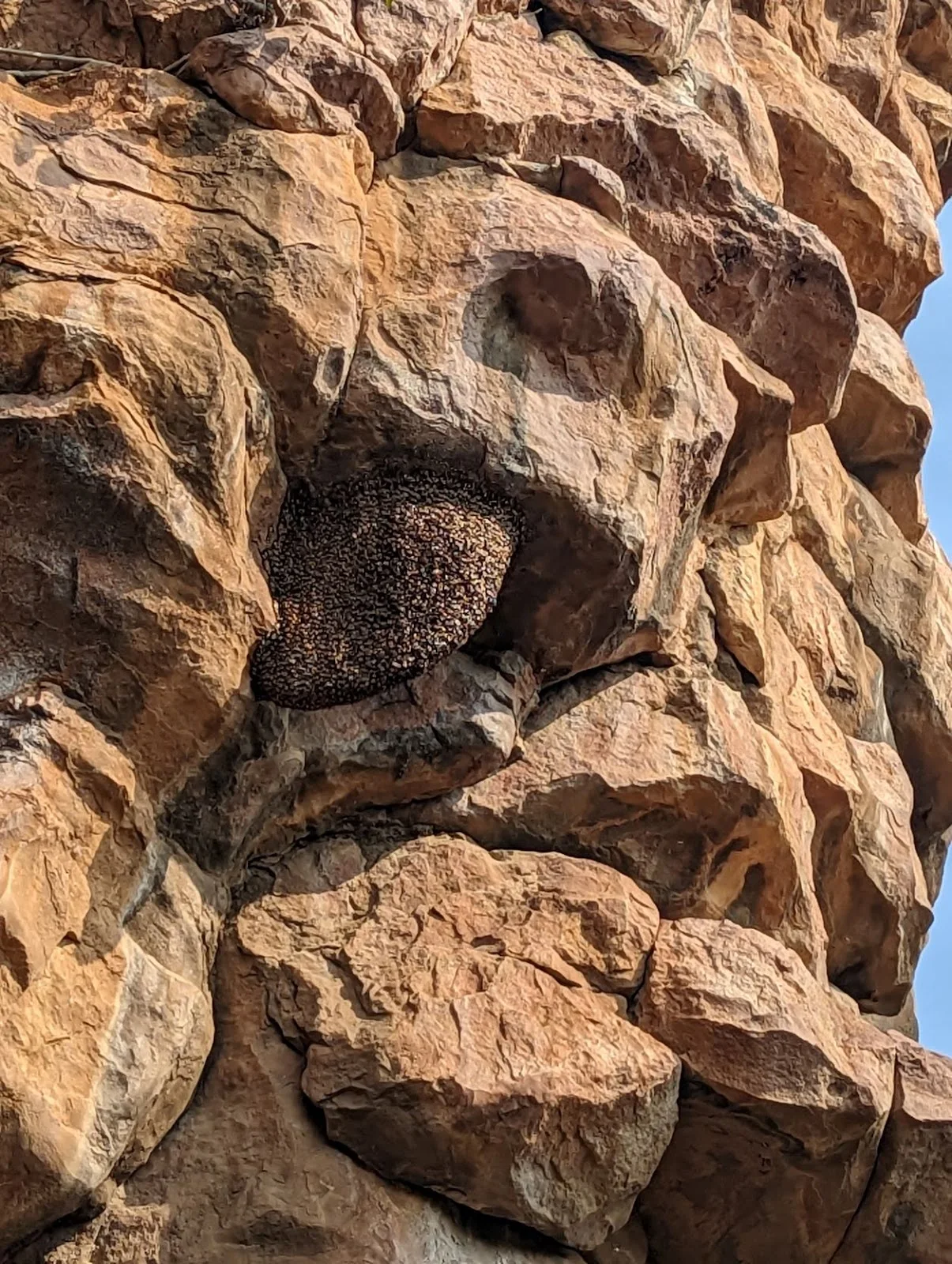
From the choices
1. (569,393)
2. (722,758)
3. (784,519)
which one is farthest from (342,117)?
(784,519)

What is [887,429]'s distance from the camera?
1097 cm

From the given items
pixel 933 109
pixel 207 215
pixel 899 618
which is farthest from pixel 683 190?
pixel 933 109

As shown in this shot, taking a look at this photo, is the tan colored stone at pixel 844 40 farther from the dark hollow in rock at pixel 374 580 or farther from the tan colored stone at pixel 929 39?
the dark hollow in rock at pixel 374 580

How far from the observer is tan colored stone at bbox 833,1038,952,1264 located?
23.5ft

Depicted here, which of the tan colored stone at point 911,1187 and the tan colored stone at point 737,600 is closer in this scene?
the tan colored stone at point 911,1187

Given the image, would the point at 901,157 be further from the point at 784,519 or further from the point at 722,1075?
the point at 722,1075

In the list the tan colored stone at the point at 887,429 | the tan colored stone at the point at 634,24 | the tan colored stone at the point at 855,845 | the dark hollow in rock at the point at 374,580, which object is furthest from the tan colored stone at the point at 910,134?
the dark hollow in rock at the point at 374,580

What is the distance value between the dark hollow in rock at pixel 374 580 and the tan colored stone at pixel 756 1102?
6.05 ft

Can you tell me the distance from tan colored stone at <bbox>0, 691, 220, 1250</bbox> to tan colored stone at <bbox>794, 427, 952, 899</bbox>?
5390 millimetres

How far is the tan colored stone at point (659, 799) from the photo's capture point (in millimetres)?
7129

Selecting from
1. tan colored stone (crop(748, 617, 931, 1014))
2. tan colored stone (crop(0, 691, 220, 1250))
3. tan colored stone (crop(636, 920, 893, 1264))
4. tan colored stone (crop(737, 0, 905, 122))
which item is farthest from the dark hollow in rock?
tan colored stone (crop(737, 0, 905, 122))

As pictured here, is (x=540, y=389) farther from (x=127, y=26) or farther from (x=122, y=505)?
(x=127, y=26)

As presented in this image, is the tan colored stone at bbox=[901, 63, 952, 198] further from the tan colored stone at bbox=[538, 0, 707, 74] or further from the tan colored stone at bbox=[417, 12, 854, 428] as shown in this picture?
the tan colored stone at bbox=[417, 12, 854, 428]

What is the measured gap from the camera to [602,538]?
666 cm
